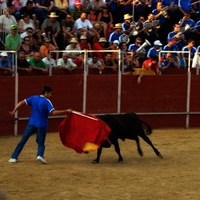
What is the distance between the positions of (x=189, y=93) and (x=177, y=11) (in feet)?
14.1

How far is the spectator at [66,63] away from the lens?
14664 mm

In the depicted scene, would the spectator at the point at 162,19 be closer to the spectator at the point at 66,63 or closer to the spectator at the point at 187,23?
the spectator at the point at 187,23

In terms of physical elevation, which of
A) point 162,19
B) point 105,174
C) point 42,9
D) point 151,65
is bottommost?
point 105,174

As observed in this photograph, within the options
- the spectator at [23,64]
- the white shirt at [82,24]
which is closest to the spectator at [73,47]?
the spectator at [23,64]

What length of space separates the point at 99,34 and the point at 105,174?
7838 mm

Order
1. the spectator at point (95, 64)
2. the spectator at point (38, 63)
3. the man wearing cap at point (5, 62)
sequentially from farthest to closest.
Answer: the spectator at point (95, 64) → the spectator at point (38, 63) → the man wearing cap at point (5, 62)

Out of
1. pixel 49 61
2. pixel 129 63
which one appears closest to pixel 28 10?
pixel 49 61

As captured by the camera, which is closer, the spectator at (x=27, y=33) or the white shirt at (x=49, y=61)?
the white shirt at (x=49, y=61)

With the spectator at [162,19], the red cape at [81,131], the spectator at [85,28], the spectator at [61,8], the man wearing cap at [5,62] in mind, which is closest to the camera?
the red cape at [81,131]

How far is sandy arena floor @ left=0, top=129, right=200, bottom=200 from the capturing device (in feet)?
27.5

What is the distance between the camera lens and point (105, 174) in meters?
9.82

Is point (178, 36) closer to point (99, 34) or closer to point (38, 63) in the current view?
point (99, 34)

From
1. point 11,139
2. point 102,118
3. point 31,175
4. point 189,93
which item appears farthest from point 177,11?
point 31,175

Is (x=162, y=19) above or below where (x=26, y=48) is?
above
